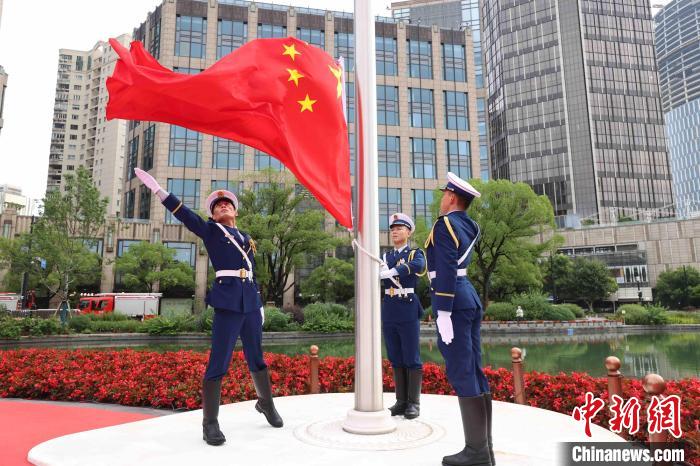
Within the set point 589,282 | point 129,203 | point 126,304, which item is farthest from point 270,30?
point 589,282

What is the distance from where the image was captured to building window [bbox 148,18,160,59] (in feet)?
139

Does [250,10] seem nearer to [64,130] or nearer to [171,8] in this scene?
[171,8]

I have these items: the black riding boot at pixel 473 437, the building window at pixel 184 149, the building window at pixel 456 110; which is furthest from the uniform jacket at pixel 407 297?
the building window at pixel 456 110

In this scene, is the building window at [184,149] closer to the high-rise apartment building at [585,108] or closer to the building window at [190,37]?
the building window at [190,37]

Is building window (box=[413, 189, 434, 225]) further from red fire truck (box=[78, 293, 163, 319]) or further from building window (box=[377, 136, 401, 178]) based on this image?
red fire truck (box=[78, 293, 163, 319])

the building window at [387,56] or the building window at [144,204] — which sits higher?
the building window at [387,56]

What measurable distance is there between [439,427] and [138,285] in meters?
35.5

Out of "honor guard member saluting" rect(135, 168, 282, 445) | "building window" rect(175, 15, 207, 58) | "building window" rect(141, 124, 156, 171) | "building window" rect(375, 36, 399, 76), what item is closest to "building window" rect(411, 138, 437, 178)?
"building window" rect(375, 36, 399, 76)

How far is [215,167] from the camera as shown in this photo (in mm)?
40781

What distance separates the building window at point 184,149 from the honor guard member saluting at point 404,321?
125 feet

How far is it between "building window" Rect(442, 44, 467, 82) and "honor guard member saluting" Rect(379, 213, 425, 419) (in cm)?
4430

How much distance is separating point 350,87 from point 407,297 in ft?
121

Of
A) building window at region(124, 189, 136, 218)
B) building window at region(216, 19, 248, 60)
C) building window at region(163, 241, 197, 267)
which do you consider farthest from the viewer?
building window at region(124, 189, 136, 218)

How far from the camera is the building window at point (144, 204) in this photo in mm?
41719
